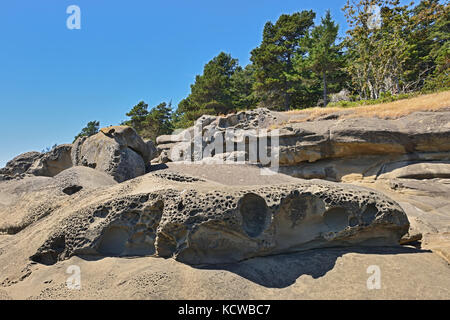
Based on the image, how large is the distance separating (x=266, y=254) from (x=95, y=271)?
205 cm

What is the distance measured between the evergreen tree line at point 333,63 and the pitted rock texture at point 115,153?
16.9m

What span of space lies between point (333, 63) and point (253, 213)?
22419mm

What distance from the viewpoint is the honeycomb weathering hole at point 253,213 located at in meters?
3.26

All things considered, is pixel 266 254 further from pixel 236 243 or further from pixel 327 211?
pixel 327 211

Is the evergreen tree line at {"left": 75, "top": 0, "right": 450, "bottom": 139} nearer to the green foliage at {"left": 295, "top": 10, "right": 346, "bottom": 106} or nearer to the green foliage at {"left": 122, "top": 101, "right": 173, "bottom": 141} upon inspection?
the green foliage at {"left": 295, "top": 10, "right": 346, "bottom": 106}

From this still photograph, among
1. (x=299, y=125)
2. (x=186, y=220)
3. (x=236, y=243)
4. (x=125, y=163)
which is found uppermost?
(x=299, y=125)

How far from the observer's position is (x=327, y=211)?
3400mm

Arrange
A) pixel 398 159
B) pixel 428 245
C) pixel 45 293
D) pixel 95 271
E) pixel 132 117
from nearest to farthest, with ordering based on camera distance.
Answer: pixel 45 293
pixel 95 271
pixel 428 245
pixel 398 159
pixel 132 117

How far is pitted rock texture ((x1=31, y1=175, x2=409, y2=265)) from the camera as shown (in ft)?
10.3

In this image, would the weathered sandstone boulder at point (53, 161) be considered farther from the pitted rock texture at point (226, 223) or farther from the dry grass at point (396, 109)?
the dry grass at point (396, 109)

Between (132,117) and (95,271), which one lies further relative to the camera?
(132,117)

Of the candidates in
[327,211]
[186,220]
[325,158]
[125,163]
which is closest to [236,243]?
[186,220]

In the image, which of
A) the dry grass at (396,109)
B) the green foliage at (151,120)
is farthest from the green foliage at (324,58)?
the green foliage at (151,120)
